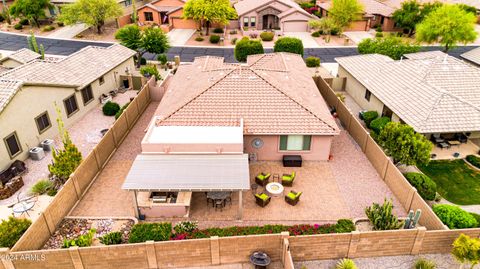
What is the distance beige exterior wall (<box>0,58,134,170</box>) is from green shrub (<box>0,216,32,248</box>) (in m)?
7.88

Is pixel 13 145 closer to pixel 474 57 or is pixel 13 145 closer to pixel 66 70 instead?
pixel 66 70

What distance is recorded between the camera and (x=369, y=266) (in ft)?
58.1

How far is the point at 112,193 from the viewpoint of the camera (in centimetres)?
2267

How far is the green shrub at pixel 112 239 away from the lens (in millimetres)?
18312

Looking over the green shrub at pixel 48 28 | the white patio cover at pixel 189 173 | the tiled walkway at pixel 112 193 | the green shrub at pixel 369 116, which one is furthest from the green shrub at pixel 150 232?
the green shrub at pixel 48 28

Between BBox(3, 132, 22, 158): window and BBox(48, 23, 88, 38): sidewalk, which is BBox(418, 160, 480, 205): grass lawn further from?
BBox(48, 23, 88, 38): sidewalk

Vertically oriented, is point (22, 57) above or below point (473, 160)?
above

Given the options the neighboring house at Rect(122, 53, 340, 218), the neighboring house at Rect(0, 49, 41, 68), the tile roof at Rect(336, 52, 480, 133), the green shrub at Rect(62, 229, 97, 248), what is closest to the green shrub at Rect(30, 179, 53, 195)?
the green shrub at Rect(62, 229, 97, 248)

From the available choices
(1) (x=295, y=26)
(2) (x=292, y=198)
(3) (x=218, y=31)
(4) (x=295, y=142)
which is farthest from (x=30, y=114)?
(1) (x=295, y=26)

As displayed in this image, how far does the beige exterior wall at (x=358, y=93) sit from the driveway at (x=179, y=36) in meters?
28.9

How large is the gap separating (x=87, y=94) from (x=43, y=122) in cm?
618

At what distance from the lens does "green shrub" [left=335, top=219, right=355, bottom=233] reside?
19.0m

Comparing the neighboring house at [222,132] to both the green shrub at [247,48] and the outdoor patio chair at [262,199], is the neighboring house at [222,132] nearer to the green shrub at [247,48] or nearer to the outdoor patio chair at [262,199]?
the outdoor patio chair at [262,199]

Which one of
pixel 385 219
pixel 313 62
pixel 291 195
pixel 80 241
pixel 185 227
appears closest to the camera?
pixel 80 241
